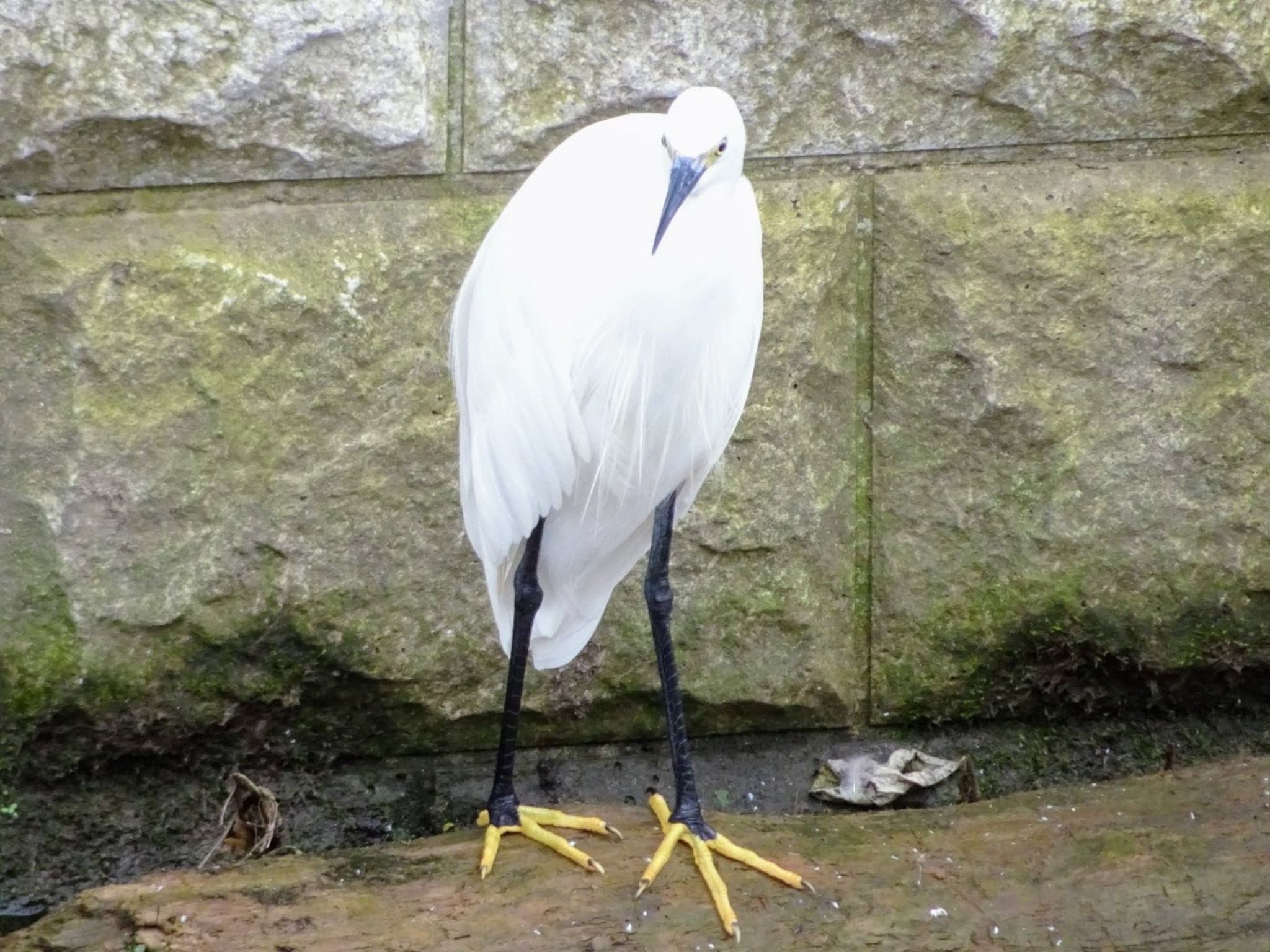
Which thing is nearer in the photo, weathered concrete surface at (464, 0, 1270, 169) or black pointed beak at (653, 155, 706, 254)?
black pointed beak at (653, 155, 706, 254)

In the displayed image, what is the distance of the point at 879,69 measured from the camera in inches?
73.8

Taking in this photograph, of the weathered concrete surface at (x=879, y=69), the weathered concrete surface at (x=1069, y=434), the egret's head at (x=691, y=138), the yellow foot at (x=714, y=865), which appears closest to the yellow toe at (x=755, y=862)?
the yellow foot at (x=714, y=865)

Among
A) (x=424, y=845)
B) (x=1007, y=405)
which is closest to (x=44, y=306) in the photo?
(x=424, y=845)

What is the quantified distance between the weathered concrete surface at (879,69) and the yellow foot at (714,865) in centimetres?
80

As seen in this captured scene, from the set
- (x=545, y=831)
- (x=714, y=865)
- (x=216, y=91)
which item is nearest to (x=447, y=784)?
(x=545, y=831)

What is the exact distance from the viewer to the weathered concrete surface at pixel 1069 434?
6.35 ft

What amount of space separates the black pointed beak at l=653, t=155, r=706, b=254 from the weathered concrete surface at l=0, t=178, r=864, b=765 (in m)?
0.51

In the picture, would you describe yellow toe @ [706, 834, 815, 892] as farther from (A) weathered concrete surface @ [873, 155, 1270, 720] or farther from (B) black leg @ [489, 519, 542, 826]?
(A) weathered concrete surface @ [873, 155, 1270, 720]

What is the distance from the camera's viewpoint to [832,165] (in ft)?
6.26

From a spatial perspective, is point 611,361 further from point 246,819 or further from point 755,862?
point 246,819

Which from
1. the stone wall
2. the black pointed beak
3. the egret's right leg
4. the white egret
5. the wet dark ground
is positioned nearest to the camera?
the black pointed beak

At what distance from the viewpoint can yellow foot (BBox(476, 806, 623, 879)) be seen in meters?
1.61

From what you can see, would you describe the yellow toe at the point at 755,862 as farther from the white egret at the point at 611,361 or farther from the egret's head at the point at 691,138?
the egret's head at the point at 691,138

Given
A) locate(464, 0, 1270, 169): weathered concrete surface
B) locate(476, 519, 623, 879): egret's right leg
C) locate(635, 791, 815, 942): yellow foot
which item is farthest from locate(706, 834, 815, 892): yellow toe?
locate(464, 0, 1270, 169): weathered concrete surface
